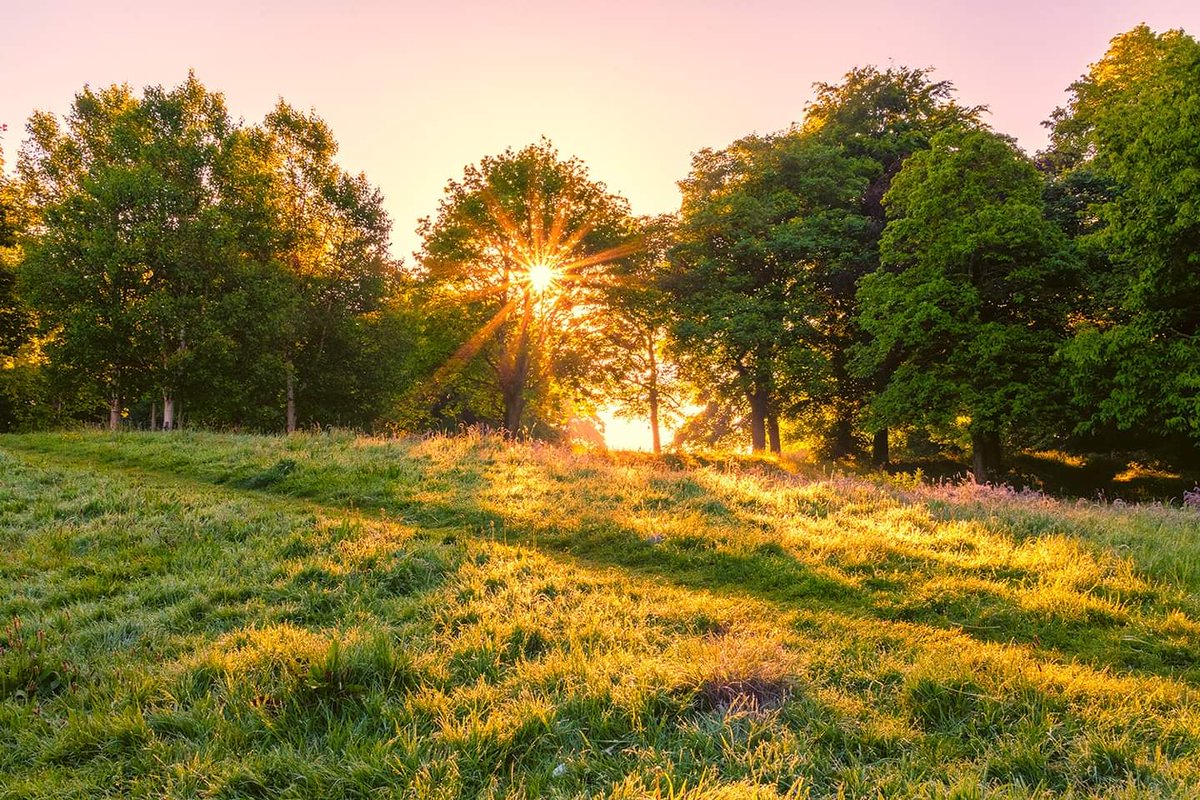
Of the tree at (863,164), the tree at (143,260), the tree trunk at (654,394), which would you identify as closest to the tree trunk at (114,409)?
the tree at (143,260)

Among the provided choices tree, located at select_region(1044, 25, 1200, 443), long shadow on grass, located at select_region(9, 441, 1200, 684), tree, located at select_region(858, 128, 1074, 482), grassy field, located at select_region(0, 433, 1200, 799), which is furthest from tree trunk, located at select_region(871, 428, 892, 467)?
long shadow on grass, located at select_region(9, 441, 1200, 684)

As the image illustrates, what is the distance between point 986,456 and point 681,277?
16.9m

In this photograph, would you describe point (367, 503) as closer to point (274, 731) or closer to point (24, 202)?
point (274, 731)

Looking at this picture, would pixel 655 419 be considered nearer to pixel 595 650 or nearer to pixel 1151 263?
pixel 1151 263

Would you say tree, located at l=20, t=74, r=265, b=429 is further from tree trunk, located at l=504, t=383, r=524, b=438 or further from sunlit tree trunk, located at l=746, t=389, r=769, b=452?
sunlit tree trunk, located at l=746, t=389, r=769, b=452

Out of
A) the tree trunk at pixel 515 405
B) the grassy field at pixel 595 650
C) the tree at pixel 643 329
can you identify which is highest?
the tree at pixel 643 329

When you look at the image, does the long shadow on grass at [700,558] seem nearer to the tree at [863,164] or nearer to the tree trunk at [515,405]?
the tree trunk at [515,405]

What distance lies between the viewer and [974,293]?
21.6 metres

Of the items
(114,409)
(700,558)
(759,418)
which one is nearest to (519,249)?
(759,418)

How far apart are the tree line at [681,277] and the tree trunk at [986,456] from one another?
0.14m

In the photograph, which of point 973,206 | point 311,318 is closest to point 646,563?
point 973,206

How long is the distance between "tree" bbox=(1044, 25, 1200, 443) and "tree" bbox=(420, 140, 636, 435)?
20390 mm

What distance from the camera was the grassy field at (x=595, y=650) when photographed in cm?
341

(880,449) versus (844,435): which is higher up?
(844,435)
